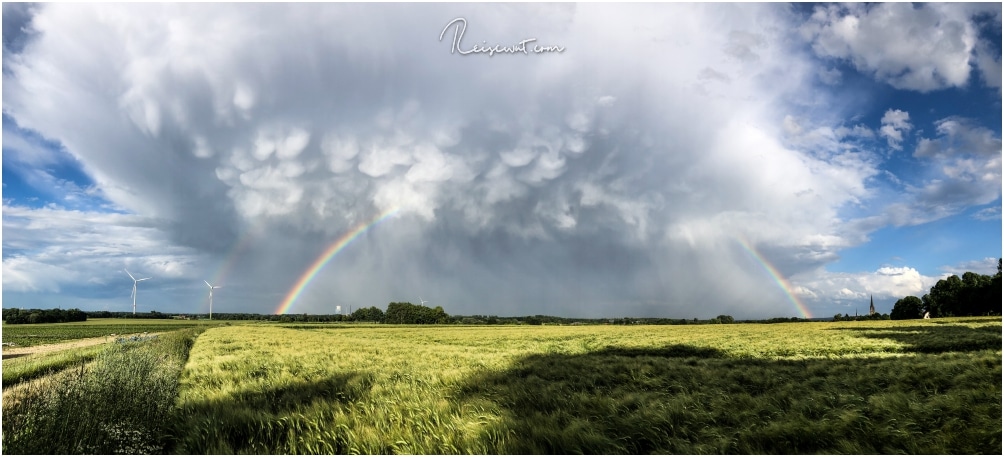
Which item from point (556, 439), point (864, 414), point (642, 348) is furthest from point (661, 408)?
point (642, 348)

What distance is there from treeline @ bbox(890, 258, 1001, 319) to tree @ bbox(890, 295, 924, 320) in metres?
1.10

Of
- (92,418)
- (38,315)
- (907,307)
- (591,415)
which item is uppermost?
(92,418)

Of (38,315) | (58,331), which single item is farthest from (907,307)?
(38,315)

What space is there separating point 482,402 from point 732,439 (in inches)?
175

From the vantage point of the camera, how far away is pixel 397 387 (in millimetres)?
10547

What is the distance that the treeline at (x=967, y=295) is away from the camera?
198 ft

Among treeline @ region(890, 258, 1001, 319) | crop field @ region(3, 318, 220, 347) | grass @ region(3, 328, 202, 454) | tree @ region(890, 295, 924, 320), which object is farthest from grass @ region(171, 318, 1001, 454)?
tree @ region(890, 295, 924, 320)

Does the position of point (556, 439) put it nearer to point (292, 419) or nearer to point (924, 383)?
point (292, 419)

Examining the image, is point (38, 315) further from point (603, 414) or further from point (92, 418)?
point (603, 414)

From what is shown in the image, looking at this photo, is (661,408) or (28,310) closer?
(661,408)

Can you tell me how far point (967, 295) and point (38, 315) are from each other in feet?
738

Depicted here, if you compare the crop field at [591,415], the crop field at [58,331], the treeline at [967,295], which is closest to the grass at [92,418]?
the crop field at [591,415]

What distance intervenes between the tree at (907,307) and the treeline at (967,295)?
110 centimetres

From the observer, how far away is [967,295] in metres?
66.2
